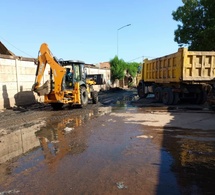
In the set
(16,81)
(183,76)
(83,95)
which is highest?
(183,76)

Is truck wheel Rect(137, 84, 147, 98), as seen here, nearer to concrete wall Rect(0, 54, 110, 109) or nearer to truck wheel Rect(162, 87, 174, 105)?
truck wheel Rect(162, 87, 174, 105)

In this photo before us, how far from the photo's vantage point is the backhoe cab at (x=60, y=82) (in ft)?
38.2

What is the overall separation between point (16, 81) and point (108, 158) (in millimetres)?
10590

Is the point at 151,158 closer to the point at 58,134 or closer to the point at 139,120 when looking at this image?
the point at 58,134

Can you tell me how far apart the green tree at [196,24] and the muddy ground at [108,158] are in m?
12.2

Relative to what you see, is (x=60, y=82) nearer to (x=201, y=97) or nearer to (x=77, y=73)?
(x=77, y=73)

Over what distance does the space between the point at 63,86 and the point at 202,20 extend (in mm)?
14327

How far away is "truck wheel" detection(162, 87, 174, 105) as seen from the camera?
1356cm

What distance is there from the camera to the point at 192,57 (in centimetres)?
1199

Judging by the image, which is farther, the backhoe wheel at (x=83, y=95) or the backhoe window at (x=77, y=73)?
the backhoe wheel at (x=83, y=95)

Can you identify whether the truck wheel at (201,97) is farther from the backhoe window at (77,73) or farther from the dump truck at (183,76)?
the backhoe window at (77,73)

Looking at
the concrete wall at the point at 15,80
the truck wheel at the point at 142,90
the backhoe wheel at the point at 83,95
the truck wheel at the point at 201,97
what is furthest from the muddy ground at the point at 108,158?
the truck wheel at the point at 142,90

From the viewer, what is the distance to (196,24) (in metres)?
20.6

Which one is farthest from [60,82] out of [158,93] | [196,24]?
[196,24]
